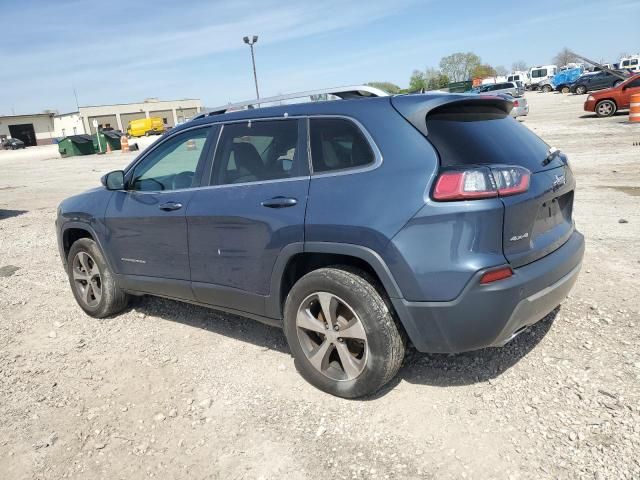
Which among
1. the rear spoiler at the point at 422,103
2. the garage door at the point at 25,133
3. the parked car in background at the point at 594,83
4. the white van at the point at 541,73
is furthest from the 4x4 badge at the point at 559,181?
the garage door at the point at 25,133

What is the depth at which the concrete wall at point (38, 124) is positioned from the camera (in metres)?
83.9

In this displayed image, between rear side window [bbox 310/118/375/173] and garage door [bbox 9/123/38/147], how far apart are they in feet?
314

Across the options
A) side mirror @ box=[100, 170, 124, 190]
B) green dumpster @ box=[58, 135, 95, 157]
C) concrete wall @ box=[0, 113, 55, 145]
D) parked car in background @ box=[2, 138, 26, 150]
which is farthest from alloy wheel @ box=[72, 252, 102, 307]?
concrete wall @ box=[0, 113, 55, 145]

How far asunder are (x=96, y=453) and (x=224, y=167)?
198 centimetres

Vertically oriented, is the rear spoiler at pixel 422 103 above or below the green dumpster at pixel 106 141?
above

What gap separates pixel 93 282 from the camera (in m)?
4.99

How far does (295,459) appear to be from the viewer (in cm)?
283

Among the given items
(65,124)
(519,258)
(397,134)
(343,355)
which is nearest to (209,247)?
(343,355)

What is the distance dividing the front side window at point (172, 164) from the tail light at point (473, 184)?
1988mm

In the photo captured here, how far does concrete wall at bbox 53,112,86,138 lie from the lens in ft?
277

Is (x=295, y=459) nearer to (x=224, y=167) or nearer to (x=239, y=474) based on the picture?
(x=239, y=474)

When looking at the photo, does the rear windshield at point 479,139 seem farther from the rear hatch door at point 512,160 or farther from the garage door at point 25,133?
the garage door at point 25,133

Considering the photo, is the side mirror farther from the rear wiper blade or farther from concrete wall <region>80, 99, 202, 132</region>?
concrete wall <region>80, 99, 202, 132</region>

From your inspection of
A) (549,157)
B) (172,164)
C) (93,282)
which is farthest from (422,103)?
(93,282)
